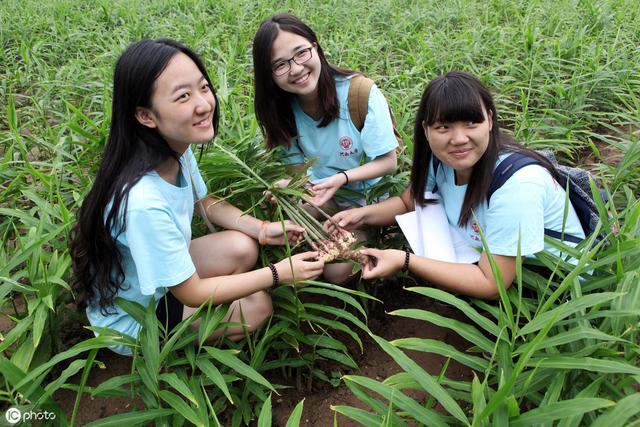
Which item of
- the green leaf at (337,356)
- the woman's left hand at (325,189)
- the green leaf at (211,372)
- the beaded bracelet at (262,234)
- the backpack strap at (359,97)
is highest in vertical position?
the backpack strap at (359,97)

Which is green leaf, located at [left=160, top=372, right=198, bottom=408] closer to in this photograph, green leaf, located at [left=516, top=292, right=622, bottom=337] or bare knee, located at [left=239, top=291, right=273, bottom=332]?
bare knee, located at [left=239, top=291, right=273, bottom=332]

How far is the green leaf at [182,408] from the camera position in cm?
124

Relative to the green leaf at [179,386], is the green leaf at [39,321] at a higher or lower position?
higher

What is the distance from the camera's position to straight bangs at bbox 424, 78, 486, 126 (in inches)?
58.0

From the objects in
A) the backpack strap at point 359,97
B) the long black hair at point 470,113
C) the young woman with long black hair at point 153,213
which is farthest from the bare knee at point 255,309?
the backpack strap at point 359,97

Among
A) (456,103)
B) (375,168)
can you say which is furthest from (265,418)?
(375,168)

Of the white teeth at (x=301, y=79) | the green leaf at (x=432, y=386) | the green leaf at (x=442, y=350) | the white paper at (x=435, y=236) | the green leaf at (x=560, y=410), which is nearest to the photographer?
the green leaf at (x=560, y=410)

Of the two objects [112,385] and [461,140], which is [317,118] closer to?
[461,140]

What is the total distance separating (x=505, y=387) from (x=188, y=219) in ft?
3.62

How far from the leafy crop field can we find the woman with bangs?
99 millimetres

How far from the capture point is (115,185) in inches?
54.3

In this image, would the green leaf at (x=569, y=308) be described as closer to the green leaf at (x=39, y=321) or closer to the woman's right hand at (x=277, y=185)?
the woman's right hand at (x=277, y=185)

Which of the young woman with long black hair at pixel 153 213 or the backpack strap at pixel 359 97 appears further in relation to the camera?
the backpack strap at pixel 359 97

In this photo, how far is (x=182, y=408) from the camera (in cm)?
128
